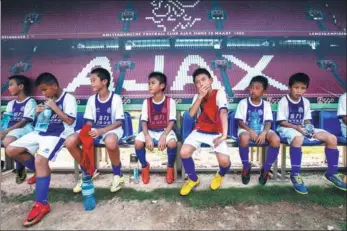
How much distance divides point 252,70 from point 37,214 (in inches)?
167

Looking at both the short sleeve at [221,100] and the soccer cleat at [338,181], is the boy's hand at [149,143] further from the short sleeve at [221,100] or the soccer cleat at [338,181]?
the soccer cleat at [338,181]

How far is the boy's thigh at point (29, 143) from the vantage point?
2.72 meters

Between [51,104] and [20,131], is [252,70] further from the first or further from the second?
[20,131]

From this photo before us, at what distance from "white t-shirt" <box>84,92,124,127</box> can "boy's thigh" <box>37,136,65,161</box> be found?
428mm

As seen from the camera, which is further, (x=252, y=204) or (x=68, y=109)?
(x=68, y=109)

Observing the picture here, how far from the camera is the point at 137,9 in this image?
548 centimetres

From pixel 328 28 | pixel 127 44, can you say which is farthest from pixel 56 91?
pixel 328 28

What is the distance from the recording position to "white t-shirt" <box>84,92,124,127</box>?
2955 mm

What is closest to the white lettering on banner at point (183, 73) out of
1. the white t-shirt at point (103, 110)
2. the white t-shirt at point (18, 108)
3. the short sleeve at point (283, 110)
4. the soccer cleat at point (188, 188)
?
the white t-shirt at point (18, 108)

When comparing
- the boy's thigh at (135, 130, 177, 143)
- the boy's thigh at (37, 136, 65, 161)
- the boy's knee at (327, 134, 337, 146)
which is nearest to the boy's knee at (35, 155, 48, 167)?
the boy's thigh at (37, 136, 65, 161)

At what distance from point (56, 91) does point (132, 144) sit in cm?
114

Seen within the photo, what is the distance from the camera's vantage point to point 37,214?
7.60 ft

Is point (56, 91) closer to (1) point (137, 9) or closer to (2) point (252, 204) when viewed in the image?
(2) point (252, 204)

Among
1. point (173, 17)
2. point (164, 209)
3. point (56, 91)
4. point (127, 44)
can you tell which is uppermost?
point (173, 17)
